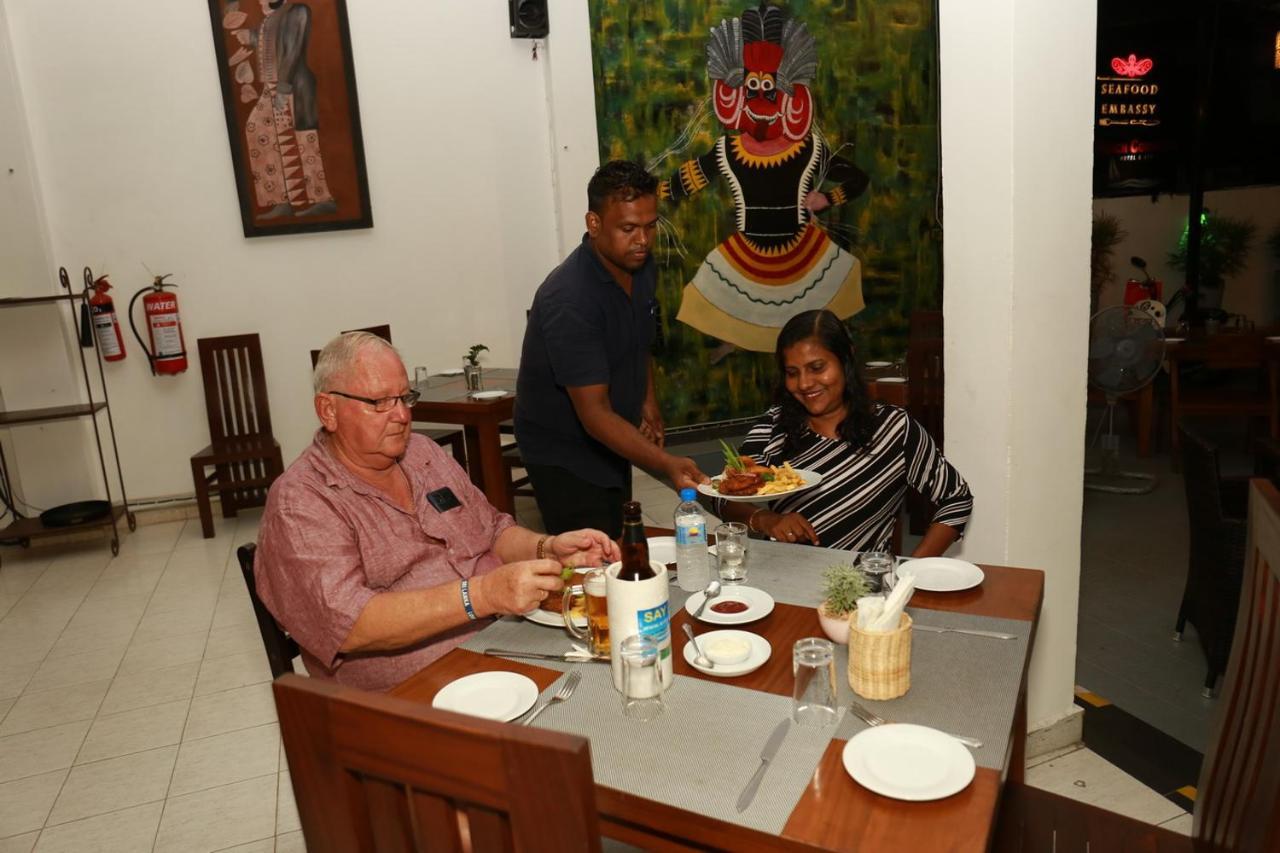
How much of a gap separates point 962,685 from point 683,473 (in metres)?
1.04

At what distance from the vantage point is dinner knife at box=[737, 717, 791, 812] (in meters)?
1.14

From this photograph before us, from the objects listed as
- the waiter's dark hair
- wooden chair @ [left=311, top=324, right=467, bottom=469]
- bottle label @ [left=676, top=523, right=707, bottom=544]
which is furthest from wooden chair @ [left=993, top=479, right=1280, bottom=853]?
wooden chair @ [left=311, top=324, right=467, bottom=469]

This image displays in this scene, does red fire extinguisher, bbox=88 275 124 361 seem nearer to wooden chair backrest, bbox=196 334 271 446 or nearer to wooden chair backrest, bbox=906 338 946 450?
wooden chair backrest, bbox=196 334 271 446

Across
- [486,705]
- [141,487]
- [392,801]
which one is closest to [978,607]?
[486,705]

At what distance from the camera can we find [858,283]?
22.3ft

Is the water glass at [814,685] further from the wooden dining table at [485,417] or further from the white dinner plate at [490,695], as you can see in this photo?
the wooden dining table at [485,417]

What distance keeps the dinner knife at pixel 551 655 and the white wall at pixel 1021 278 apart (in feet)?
4.37

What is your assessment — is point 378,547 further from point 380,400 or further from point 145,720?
point 145,720

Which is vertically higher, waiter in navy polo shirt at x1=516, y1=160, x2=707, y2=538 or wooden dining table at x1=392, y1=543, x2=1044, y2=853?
waiter in navy polo shirt at x1=516, y1=160, x2=707, y2=538

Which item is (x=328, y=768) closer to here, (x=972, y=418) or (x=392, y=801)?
(x=392, y=801)

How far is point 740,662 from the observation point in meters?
1.49

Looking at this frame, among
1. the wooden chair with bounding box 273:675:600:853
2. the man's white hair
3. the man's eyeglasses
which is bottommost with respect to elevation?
the wooden chair with bounding box 273:675:600:853

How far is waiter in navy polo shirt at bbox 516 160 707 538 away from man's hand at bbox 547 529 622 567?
629 millimetres

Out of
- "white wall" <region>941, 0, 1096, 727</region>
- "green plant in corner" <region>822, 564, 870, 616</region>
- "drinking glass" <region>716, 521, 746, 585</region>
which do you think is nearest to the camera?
"green plant in corner" <region>822, 564, 870, 616</region>
